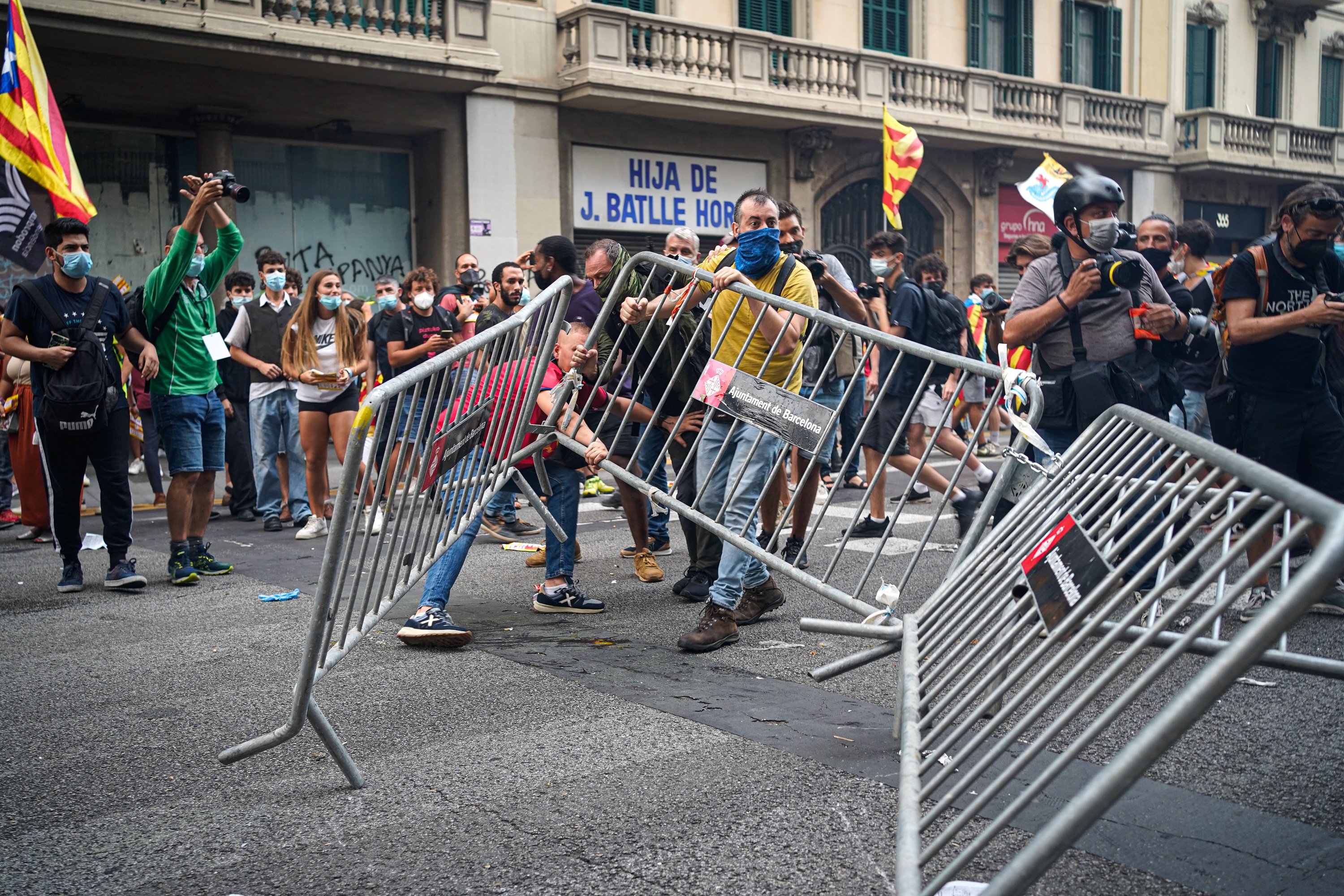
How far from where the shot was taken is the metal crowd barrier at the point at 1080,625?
5.18 feet

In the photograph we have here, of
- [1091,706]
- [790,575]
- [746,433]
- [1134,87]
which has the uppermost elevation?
[1134,87]

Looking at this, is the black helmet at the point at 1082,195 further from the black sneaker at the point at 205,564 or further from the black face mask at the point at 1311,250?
the black sneaker at the point at 205,564

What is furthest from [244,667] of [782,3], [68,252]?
[782,3]

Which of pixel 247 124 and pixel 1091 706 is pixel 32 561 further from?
pixel 247 124

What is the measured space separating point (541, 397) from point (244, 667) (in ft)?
5.61

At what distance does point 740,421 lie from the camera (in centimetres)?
518

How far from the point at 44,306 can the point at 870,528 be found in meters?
5.22

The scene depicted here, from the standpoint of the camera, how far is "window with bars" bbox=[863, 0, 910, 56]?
2183cm

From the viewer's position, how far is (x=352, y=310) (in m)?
9.19

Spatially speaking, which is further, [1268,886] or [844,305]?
[844,305]

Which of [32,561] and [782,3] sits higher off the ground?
[782,3]

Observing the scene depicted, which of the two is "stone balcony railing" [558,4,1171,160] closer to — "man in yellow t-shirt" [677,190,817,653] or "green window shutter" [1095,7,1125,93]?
"green window shutter" [1095,7,1125,93]

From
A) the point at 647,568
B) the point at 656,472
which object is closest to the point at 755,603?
the point at 656,472

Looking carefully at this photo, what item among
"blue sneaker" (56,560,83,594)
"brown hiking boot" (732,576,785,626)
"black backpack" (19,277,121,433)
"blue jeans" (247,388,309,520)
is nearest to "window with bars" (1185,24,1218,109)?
"blue jeans" (247,388,309,520)
